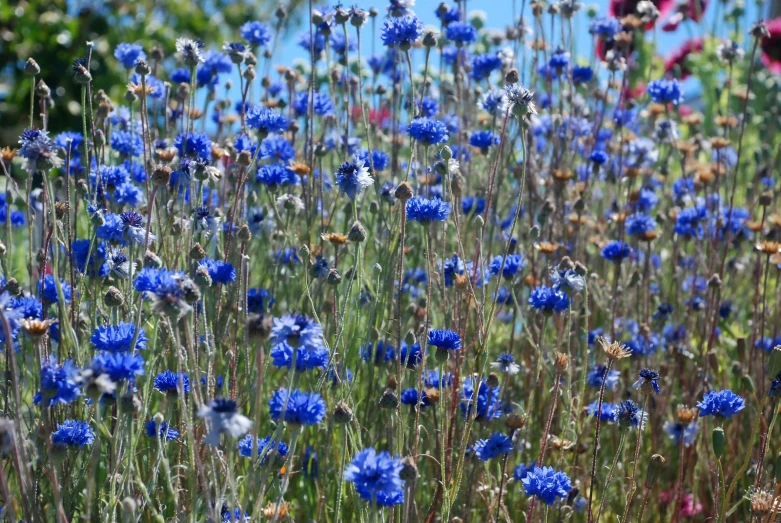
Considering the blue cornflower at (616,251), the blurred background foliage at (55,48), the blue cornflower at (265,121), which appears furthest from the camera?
the blurred background foliage at (55,48)

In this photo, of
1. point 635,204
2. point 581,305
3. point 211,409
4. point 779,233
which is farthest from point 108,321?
point 779,233

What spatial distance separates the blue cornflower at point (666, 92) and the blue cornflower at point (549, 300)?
1.22 m

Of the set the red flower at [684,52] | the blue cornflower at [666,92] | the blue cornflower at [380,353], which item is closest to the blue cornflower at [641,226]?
the blue cornflower at [666,92]

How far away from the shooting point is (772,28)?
5875 millimetres

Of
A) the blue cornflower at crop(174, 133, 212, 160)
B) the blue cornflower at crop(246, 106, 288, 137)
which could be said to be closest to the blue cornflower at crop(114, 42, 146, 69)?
the blue cornflower at crop(174, 133, 212, 160)

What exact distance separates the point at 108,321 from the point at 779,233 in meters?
2.44

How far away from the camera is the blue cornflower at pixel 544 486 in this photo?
2.06 metres

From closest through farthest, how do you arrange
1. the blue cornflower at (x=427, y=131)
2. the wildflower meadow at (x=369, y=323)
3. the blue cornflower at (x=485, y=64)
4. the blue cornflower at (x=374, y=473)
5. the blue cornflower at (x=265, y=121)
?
the blue cornflower at (x=374, y=473)
the wildflower meadow at (x=369, y=323)
the blue cornflower at (x=427, y=131)
the blue cornflower at (x=265, y=121)
the blue cornflower at (x=485, y=64)

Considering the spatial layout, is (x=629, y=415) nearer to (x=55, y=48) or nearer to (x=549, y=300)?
(x=549, y=300)

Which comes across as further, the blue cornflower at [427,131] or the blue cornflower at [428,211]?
the blue cornflower at [427,131]

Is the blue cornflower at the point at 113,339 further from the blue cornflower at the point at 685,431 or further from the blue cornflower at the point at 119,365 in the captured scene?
the blue cornflower at the point at 685,431

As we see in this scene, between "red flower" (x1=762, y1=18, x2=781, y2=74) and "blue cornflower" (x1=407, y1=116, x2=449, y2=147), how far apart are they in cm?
399

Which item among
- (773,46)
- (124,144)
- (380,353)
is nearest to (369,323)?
(380,353)

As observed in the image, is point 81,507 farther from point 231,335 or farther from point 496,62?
point 496,62
